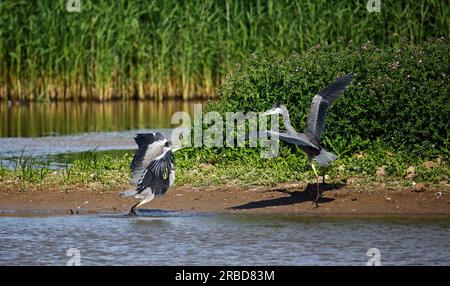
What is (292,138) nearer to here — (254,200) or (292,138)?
(292,138)

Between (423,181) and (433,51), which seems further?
(433,51)

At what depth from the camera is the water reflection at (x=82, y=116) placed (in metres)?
16.8

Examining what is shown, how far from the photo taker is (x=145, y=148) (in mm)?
9938

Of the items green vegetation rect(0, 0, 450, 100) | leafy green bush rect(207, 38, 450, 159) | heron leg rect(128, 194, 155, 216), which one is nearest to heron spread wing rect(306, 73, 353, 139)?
leafy green bush rect(207, 38, 450, 159)

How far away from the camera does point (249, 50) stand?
19.5m

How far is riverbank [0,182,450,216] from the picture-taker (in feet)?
33.1

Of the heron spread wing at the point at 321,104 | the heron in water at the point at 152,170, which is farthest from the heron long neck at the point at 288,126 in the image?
the heron in water at the point at 152,170

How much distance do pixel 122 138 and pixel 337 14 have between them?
5.41 metres

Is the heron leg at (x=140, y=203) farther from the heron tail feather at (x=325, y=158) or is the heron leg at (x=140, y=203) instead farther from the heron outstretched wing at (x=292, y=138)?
the heron tail feather at (x=325, y=158)

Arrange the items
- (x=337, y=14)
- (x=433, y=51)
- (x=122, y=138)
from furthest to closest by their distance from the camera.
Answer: (x=337, y=14), (x=122, y=138), (x=433, y=51)

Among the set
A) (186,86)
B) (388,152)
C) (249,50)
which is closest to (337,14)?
(249,50)

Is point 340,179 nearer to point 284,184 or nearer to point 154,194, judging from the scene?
point 284,184

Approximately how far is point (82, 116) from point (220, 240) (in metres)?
9.70

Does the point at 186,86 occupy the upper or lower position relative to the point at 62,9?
lower
